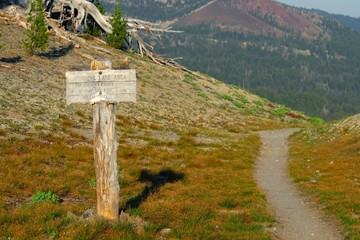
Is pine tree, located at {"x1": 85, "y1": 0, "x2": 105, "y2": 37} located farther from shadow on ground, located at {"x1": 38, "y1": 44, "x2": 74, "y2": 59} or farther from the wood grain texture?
the wood grain texture

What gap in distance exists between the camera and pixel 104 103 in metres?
11.6

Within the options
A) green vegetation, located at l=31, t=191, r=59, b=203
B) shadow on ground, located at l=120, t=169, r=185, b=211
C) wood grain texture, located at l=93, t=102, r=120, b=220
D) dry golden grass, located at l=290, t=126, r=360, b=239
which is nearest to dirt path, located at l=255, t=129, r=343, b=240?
dry golden grass, located at l=290, t=126, r=360, b=239

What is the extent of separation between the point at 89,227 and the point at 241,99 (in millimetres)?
60659

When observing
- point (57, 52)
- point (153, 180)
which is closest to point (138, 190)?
point (153, 180)

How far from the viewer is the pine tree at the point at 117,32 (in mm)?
64994

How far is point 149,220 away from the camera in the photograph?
12.7 metres

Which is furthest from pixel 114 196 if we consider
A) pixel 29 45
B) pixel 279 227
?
pixel 29 45

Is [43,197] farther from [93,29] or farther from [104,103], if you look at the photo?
[93,29]

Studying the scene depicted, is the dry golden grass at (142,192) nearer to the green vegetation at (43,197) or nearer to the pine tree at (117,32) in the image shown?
the green vegetation at (43,197)

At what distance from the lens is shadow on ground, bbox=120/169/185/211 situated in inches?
600

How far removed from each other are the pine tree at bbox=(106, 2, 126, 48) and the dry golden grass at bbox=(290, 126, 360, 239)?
35.7 m

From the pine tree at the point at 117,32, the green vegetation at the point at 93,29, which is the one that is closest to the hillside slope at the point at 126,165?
the pine tree at the point at 117,32

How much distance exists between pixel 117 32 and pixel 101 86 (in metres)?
57.6

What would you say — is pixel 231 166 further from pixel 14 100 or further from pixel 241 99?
pixel 241 99
